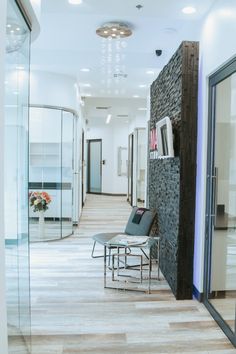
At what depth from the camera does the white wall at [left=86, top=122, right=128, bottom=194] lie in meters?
14.5

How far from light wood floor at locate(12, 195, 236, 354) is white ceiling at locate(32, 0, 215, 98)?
9.95 feet

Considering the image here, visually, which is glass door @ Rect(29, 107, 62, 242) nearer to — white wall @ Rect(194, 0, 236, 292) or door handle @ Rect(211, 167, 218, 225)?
white wall @ Rect(194, 0, 236, 292)

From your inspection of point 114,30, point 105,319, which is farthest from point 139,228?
point 114,30

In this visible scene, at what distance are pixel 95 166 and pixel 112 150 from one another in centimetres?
113

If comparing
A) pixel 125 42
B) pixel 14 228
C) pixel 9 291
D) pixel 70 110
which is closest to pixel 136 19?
pixel 125 42

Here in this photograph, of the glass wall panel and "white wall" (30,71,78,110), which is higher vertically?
"white wall" (30,71,78,110)

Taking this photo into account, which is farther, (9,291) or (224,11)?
(224,11)

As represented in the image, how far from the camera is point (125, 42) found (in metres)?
5.55

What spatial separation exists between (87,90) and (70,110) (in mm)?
1650

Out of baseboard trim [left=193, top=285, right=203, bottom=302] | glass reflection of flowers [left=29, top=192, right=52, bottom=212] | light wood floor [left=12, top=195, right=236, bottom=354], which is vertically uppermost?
A: glass reflection of flowers [left=29, top=192, right=52, bottom=212]

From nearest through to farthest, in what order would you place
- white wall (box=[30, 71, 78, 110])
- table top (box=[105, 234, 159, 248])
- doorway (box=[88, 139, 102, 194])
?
table top (box=[105, 234, 159, 248]) < white wall (box=[30, 71, 78, 110]) < doorway (box=[88, 139, 102, 194])

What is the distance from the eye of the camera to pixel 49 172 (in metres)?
6.99

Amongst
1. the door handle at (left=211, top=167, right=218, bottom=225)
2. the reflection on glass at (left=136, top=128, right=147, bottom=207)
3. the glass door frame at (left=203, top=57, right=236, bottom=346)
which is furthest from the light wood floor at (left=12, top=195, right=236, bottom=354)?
the reflection on glass at (left=136, top=128, right=147, bottom=207)

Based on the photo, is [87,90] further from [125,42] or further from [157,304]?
[157,304]
